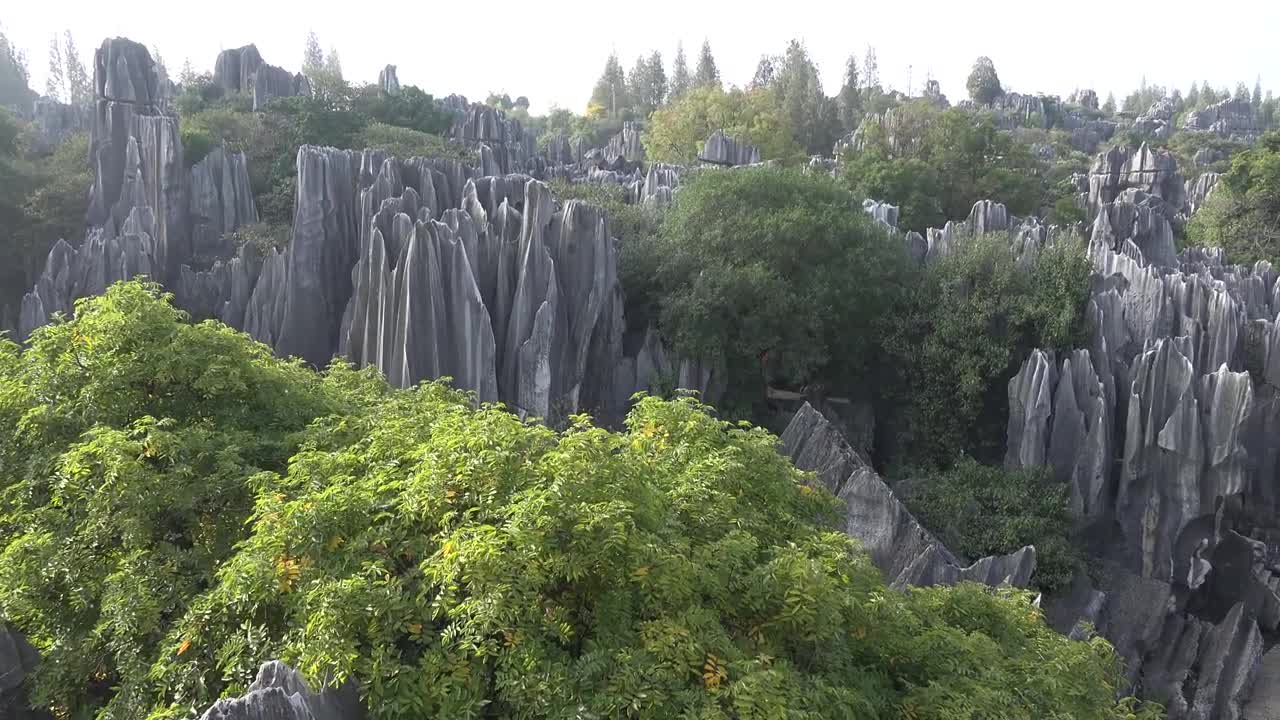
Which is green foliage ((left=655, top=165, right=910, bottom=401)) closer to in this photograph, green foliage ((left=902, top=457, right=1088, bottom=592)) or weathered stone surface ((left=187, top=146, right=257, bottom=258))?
green foliage ((left=902, top=457, right=1088, bottom=592))

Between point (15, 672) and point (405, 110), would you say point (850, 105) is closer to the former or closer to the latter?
point (405, 110)

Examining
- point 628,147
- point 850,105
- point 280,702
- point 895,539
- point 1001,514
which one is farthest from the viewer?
point 850,105

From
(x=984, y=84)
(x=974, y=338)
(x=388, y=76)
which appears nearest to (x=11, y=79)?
(x=388, y=76)

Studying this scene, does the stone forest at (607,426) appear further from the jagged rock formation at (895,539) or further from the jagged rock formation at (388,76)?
the jagged rock formation at (388,76)

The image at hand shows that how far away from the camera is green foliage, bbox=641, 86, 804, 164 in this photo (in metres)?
46.4

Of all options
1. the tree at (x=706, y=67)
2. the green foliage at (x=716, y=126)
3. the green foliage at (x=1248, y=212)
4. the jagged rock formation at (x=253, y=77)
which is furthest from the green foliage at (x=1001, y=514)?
the tree at (x=706, y=67)

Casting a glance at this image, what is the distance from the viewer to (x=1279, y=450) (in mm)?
20078

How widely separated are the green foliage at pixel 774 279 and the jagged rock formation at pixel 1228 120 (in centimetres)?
7502

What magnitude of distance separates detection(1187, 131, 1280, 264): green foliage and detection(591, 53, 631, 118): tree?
53.3 meters

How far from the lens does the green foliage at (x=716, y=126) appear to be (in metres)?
46.4

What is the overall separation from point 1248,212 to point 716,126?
2391 centimetres

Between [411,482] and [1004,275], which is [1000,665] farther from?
[1004,275]

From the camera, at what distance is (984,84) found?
3831 inches

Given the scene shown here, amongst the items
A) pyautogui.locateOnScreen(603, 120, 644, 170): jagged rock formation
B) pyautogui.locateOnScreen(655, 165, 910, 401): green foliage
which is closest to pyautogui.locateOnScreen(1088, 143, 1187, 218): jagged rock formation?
pyautogui.locateOnScreen(603, 120, 644, 170): jagged rock formation
